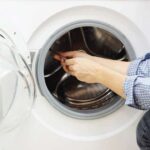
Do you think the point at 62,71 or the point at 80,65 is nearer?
the point at 80,65

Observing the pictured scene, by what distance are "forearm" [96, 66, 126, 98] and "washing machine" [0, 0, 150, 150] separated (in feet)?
0.54

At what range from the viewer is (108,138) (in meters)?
1.17

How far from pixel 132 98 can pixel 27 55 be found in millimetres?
348

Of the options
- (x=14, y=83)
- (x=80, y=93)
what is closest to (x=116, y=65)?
(x=80, y=93)

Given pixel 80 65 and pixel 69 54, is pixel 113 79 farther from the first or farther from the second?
pixel 69 54

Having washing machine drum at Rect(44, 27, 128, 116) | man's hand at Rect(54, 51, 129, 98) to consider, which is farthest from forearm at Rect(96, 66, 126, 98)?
washing machine drum at Rect(44, 27, 128, 116)

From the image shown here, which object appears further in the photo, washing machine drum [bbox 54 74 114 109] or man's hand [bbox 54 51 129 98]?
washing machine drum [bbox 54 74 114 109]

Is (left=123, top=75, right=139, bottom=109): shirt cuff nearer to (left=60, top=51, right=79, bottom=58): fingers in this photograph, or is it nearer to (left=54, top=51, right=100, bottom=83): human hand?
(left=54, top=51, right=100, bottom=83): human hand

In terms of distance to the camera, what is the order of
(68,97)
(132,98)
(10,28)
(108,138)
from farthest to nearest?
(68,97) → (108,138) → (10,28) → (132,98)

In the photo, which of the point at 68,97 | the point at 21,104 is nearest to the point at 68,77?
the point at 68,97

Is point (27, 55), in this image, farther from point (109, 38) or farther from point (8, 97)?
point (109, 38)

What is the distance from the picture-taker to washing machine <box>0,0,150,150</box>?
99 centimetres

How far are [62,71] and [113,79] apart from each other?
1.30 feet

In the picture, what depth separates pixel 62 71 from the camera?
4.24 ft
